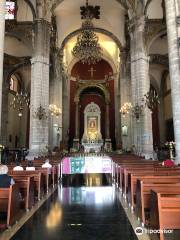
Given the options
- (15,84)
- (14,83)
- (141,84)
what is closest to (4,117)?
(14,83)

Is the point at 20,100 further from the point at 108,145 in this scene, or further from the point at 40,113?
the point at 108,145

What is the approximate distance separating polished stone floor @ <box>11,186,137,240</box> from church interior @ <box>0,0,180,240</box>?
2 centimetres

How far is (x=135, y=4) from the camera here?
19.5 m

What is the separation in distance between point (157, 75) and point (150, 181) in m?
26.8

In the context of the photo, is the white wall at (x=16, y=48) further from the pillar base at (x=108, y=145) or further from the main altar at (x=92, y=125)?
the pillar base at (x=108, y=145)

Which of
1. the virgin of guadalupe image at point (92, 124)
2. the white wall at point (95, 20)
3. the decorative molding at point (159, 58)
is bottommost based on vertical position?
the virgin of guadalupe image at point (92, 124)

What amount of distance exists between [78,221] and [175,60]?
8.20 metres

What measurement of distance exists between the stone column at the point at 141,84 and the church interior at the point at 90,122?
76 millimetres

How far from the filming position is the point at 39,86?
701 inches

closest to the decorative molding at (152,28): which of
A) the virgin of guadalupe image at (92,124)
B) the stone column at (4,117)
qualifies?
the stone column at (4,117)

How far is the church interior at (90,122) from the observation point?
194 inches

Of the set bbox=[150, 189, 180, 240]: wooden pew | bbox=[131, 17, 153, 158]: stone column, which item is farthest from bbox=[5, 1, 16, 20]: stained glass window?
bbox=[150, 189, 180, 240]: wooden pew

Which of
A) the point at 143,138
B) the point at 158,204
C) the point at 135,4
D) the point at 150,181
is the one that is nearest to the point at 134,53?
the point at 135,4

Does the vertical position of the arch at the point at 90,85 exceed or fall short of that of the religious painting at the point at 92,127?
it exceeds it
